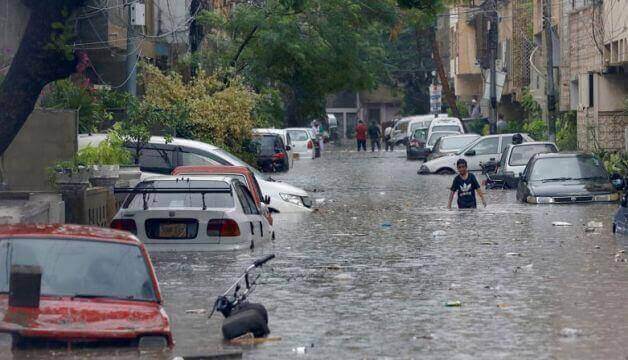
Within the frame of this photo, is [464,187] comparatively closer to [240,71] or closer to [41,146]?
[41,146]

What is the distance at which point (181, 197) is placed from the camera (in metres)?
19.9

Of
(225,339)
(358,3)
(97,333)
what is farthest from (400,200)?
(97,333)

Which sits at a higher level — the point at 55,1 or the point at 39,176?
the point at 55,1

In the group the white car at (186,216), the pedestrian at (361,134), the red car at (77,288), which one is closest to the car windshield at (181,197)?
the white car at (186,216)

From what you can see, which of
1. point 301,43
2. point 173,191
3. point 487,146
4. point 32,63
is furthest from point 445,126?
point 32,63

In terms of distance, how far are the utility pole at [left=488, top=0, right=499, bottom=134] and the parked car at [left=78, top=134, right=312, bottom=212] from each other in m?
34.1

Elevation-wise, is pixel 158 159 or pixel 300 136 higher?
pixel 158 159

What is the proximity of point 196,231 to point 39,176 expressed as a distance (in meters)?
5.90

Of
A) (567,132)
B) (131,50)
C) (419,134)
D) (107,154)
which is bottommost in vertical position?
(419,134)

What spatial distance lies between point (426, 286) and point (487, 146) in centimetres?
3149

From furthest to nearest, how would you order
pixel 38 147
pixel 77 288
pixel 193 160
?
pixel 193 160, pixel 38 147, pixel 77 288

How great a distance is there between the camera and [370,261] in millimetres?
19938

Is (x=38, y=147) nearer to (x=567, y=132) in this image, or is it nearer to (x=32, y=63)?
(x=32, y=63)

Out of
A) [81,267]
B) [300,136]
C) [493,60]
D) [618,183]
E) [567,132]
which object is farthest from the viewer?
[300,136]
